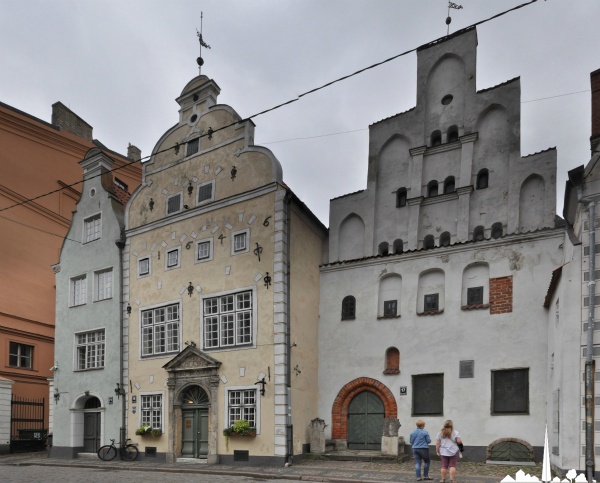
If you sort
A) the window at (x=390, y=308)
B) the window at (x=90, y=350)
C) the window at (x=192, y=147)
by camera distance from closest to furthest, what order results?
the window at (x=390, y=308) → the window at (x=192, y=147) → the window at (x=90, y=350)

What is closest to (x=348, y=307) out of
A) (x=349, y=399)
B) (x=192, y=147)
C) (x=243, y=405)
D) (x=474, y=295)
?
(x=349, y=399)

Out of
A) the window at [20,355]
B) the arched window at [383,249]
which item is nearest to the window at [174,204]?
the arched window at [383,249]

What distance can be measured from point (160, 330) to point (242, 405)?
198 inches

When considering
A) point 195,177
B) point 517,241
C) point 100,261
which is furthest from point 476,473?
point 100,261

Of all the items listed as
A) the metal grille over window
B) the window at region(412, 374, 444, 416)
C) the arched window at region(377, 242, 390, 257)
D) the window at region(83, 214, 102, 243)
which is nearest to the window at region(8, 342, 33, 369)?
the window at region(83, 214, 102, 243)

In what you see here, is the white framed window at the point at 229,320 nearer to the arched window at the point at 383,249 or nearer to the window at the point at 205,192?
the window at the point at 205,192

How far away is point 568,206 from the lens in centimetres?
1594

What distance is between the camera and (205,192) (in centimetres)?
2209

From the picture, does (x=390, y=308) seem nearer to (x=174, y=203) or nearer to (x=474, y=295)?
(x=474, y=295)

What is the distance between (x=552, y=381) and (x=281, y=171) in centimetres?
1122

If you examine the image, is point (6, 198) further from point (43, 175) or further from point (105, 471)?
point (105, 471)

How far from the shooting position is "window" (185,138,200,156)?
22797 mm

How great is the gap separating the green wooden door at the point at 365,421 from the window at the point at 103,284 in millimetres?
11623

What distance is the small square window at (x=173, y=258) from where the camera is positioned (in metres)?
22.3
